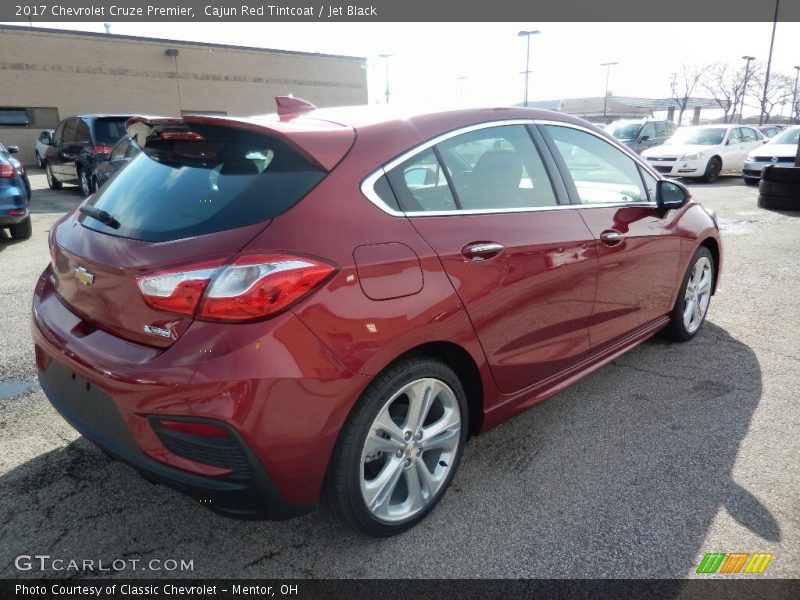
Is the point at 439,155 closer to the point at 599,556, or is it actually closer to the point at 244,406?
the point at 244,406

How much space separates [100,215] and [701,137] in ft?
60.9

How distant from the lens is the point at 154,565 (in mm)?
2213

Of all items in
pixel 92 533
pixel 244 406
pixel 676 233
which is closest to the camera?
pixel 244 406

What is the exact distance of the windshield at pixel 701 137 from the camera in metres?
17.0

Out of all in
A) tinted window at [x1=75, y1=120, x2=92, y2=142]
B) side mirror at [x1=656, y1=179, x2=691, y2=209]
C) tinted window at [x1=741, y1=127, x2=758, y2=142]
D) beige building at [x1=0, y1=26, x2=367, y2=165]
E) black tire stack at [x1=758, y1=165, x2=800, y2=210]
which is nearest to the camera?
side mirror at [x1=656, y1=179, x2=691, y2=209]

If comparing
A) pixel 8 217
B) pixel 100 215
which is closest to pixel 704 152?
pixel 8 217

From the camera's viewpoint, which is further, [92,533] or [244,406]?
[92,533]

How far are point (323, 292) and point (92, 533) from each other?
4.71 ft

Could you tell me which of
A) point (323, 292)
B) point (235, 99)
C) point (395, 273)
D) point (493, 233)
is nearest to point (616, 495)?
point (493, 233)

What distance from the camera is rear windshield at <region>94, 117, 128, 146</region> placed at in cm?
1147

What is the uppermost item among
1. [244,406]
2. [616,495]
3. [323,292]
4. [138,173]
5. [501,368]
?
[138,173]

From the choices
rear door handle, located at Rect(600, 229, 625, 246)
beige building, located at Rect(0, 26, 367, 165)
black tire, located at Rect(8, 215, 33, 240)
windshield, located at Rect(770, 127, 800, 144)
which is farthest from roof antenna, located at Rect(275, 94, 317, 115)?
beige building, located at Rect(0, 26, 367, 165)

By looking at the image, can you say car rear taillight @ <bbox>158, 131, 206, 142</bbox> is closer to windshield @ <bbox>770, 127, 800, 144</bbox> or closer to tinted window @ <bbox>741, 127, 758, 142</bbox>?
windshield @ <bbox>770, 127, 800, 144</bbox>

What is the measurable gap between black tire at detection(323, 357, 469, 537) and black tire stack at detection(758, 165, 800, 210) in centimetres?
1080
